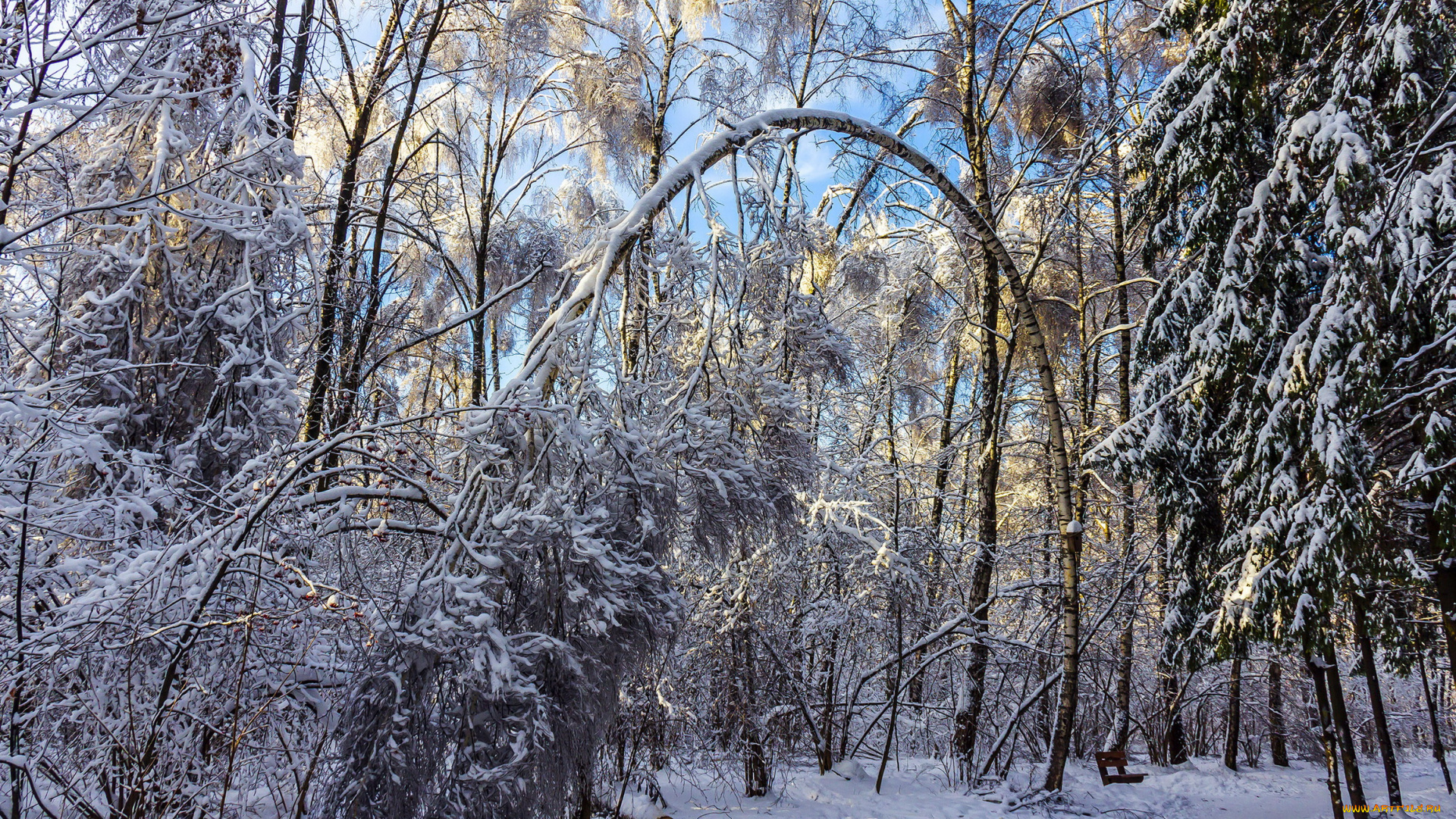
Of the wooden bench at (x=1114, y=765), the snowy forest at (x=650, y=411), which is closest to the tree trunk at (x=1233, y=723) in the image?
the snowy forest at (x=650, y=411)

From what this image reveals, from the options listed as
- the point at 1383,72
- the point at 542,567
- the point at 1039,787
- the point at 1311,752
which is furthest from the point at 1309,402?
the point at 1311,752

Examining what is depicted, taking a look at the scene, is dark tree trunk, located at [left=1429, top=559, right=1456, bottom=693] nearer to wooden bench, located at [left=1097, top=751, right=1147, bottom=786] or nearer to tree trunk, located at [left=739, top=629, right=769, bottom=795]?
wooden bench, located at [left=1097, top=751, right=1147, bottom=786]

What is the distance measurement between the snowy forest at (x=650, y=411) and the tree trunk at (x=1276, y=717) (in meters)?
0.09

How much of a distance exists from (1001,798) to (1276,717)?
7383mm

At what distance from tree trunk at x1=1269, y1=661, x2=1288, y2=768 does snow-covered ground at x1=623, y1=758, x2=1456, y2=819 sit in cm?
112

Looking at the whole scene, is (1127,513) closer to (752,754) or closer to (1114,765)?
(1114,765)

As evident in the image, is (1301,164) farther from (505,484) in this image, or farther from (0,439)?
(0,439)

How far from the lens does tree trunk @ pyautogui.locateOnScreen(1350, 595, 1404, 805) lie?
21.2 ft

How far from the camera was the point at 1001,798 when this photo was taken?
254 inches

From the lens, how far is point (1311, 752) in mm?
11891

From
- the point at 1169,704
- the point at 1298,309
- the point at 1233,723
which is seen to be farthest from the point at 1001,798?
the point at 1169,704

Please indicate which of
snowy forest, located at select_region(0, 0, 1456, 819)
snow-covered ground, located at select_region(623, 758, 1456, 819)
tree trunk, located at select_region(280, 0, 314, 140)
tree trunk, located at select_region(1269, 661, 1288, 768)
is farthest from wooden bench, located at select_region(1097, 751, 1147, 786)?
tree trunk, located at select_region(280, 0, 314, 140)

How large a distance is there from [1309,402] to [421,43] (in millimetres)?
8150

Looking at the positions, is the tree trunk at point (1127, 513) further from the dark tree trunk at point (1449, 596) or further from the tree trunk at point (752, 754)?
the tree trunk at point (752, 754)
